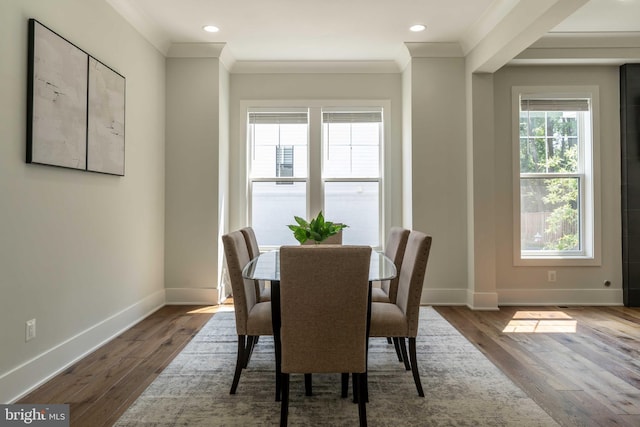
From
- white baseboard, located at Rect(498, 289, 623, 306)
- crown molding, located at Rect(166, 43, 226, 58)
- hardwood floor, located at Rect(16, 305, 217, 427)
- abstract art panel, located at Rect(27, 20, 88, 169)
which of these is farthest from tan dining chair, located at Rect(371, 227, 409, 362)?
crown molding, located at Rect(166, 43, 226, 58)

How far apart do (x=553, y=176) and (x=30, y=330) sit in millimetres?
4794

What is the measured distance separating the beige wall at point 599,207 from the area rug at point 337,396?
176 cm

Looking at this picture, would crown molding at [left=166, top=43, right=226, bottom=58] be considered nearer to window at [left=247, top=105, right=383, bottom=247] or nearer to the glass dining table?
window at [left=247, top=105, right=383, bottom=247]

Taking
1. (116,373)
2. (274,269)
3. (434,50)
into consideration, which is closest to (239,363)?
(274,269)

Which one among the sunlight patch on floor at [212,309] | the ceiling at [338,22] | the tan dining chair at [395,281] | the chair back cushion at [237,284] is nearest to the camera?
the chair back cushion at [237,284]

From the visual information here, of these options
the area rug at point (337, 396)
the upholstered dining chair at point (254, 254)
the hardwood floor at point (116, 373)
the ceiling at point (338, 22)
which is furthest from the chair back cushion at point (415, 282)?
the ceiling at point (338, 22)

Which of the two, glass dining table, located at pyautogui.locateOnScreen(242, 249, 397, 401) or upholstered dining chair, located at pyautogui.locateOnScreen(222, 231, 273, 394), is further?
upholstered dining chair, located at pyautogui.locateOnScreen(222, 231, 273, 394)

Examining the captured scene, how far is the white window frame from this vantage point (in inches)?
181

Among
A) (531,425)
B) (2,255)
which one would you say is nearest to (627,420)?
(531,425)

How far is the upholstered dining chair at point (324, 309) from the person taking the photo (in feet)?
5.37

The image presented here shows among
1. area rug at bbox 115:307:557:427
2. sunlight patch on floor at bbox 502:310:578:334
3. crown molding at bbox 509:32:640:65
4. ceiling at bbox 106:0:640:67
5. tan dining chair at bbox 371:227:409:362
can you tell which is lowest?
area rug at bbox 115:307:557:427

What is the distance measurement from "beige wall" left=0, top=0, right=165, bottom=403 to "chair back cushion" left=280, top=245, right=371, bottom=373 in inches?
61.5

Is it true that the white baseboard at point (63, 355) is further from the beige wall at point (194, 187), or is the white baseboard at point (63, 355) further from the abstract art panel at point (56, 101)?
the abstract art panel at point (56, 101)

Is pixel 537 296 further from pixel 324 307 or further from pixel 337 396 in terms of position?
pixel 324 307
